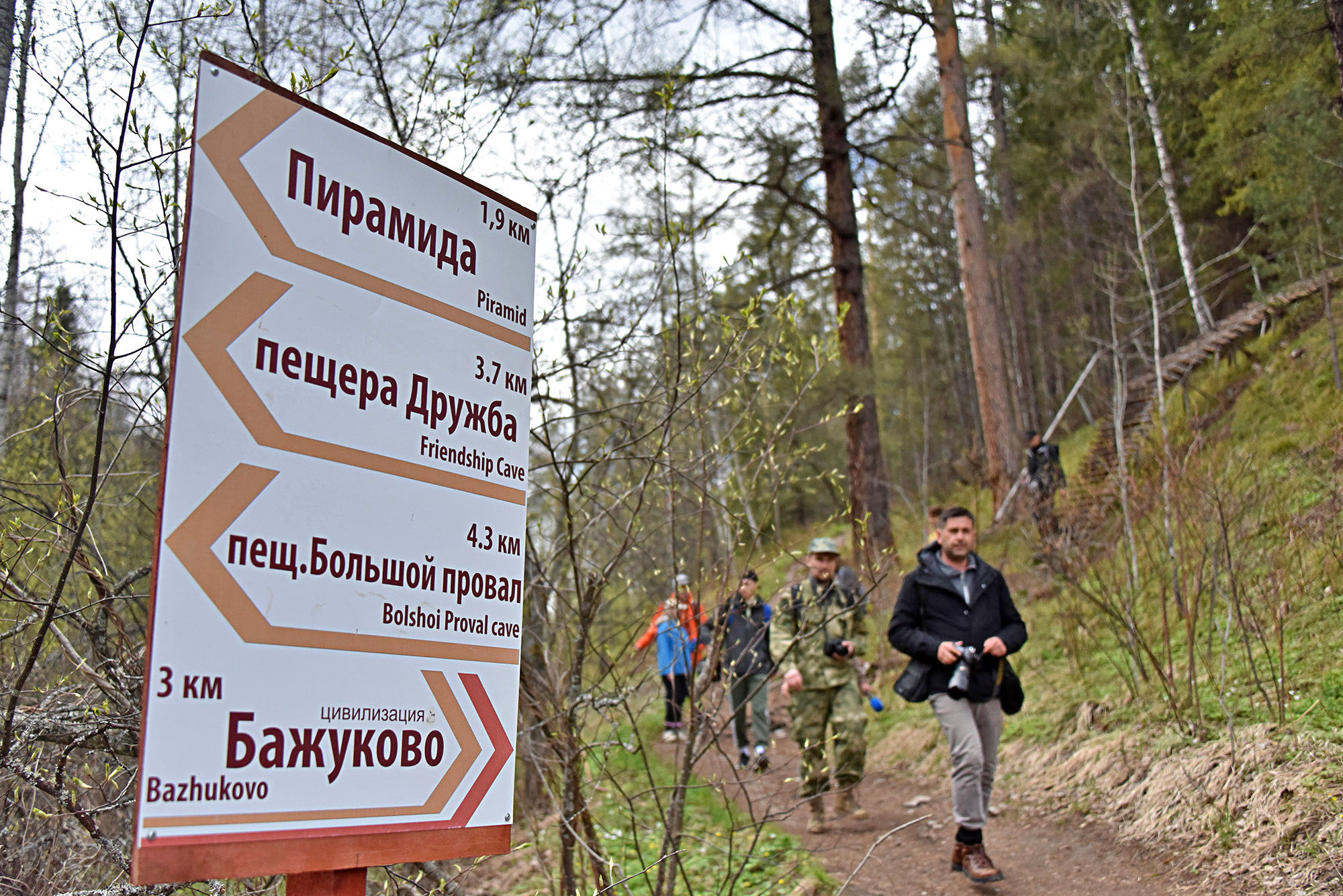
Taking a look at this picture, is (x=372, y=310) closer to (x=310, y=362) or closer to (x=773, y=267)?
(x=310, y=362)

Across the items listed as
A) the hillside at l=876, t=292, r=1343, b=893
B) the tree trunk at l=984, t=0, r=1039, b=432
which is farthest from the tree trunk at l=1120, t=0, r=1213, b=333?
the hillside at l=876, t=292, r=1343, b=893

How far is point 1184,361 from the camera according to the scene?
49.1ft

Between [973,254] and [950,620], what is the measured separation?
901cm

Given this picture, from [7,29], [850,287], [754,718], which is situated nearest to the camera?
[7,29]

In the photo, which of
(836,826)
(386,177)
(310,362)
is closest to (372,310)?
(310,362)

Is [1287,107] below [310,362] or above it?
above

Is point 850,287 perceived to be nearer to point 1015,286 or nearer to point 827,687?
point 827,687

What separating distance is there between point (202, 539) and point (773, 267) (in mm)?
10715

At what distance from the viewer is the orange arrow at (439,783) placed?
57.0 inches

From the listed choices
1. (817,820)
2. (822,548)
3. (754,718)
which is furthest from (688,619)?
(754,718)

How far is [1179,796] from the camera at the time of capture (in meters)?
4.65

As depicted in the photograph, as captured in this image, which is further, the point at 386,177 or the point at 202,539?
the point at 386,177

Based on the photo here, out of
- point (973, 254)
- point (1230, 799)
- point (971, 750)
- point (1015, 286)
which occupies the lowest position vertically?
point (1230, 799)

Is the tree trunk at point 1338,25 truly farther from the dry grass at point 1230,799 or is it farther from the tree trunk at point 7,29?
the tree trunk at point 7,29
